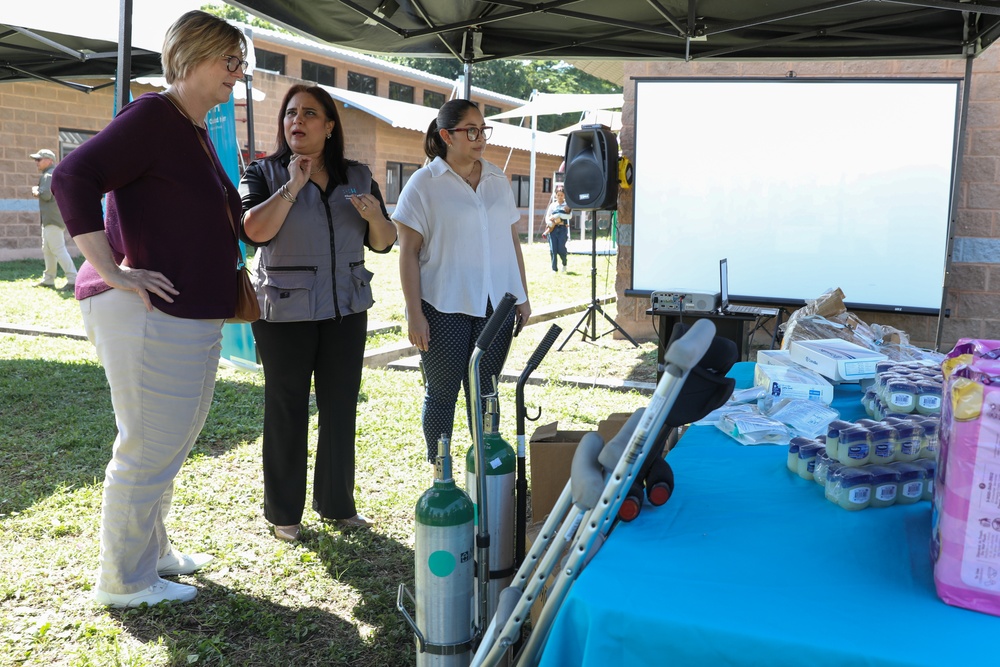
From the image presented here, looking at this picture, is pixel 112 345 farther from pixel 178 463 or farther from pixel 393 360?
pixel 393 360

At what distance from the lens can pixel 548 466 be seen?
2.47m

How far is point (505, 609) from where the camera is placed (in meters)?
1.32

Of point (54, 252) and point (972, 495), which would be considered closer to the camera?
point (972, 495)

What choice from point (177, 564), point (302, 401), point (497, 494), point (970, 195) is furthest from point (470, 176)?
point (970, 195)

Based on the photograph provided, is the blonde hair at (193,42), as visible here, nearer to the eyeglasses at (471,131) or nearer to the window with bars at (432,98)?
the eyeglasses at (471,131)

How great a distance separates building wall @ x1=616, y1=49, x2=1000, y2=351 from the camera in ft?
20.1

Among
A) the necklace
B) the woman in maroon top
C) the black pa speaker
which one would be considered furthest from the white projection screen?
the woman in maroon top

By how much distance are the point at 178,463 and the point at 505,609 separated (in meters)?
1.58

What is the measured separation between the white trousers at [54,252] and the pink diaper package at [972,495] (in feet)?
34.4

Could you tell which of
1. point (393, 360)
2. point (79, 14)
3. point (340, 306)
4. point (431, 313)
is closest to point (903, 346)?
point (431, 313)

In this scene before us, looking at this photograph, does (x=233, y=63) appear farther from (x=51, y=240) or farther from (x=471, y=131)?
(x=51, y=240)

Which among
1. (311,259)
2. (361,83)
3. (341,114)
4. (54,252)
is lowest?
(54,252)

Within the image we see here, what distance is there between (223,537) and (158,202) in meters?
1.52

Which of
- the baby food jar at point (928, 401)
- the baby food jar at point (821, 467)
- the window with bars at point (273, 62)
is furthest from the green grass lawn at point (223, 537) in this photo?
the window with bars at point (273, 62)
